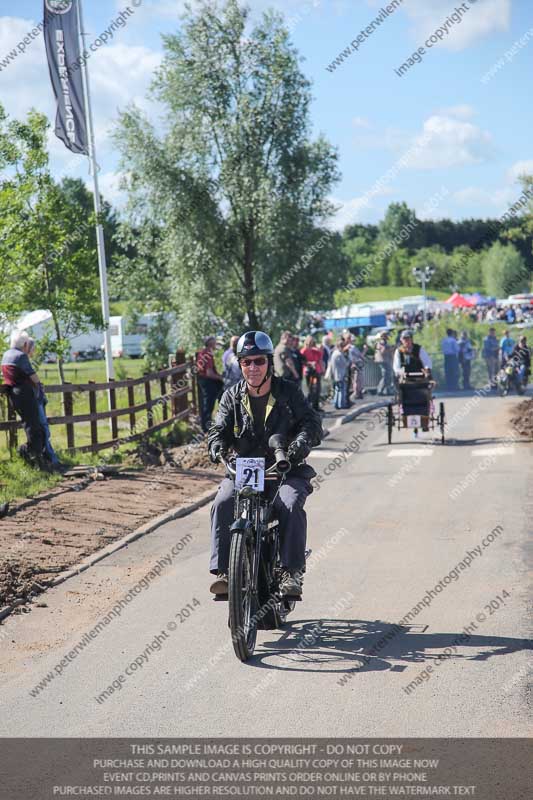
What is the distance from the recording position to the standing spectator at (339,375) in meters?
26.2

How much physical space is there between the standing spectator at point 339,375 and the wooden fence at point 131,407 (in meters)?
4.52

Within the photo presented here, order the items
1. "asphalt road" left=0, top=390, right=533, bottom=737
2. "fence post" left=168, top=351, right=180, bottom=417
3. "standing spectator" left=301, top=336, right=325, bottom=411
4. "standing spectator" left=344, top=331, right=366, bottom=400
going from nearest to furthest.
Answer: "asphalt road" left=0, top=390, right=533, bottom=737, "fence post" left=168, top=351, right=180, bottom=417, "standing spectator" left=301, top=336, right=325, bottom=411, "standing spectator" left=344, top=331, right=366, bottom=400

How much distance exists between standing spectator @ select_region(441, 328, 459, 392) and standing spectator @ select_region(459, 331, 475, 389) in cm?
21

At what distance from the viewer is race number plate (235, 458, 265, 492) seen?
21.8 ft

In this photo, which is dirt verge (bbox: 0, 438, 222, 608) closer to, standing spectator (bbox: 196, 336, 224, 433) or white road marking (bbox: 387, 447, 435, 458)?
standing spectator (bbox: 196, 336, 224, 433)

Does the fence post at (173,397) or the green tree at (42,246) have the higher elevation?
the green tree at (42,246)

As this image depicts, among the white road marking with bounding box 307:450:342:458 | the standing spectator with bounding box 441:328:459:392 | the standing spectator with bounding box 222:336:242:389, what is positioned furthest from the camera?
the standing spectator with bounding box 441:328:459:392

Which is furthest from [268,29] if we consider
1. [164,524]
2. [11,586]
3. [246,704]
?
[246,704]

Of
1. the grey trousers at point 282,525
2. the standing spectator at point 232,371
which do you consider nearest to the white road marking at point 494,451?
the standing spectator at point 232,371

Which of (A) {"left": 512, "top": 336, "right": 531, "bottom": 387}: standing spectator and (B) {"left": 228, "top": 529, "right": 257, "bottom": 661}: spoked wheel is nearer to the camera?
(B) {"left": 228, "top": 529, "right": 257, "bottom": 661}: spoked wheel

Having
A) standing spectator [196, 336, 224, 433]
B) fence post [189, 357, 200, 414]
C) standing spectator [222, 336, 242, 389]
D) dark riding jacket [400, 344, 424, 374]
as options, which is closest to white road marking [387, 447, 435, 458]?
dark riding jacket [400, 344, 424, 374]

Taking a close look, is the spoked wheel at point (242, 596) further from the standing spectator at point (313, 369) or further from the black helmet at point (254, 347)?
the standing spectator at point (313, 369)

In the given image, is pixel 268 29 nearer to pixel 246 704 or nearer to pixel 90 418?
pixel 90 418

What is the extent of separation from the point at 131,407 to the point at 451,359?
21.0m
